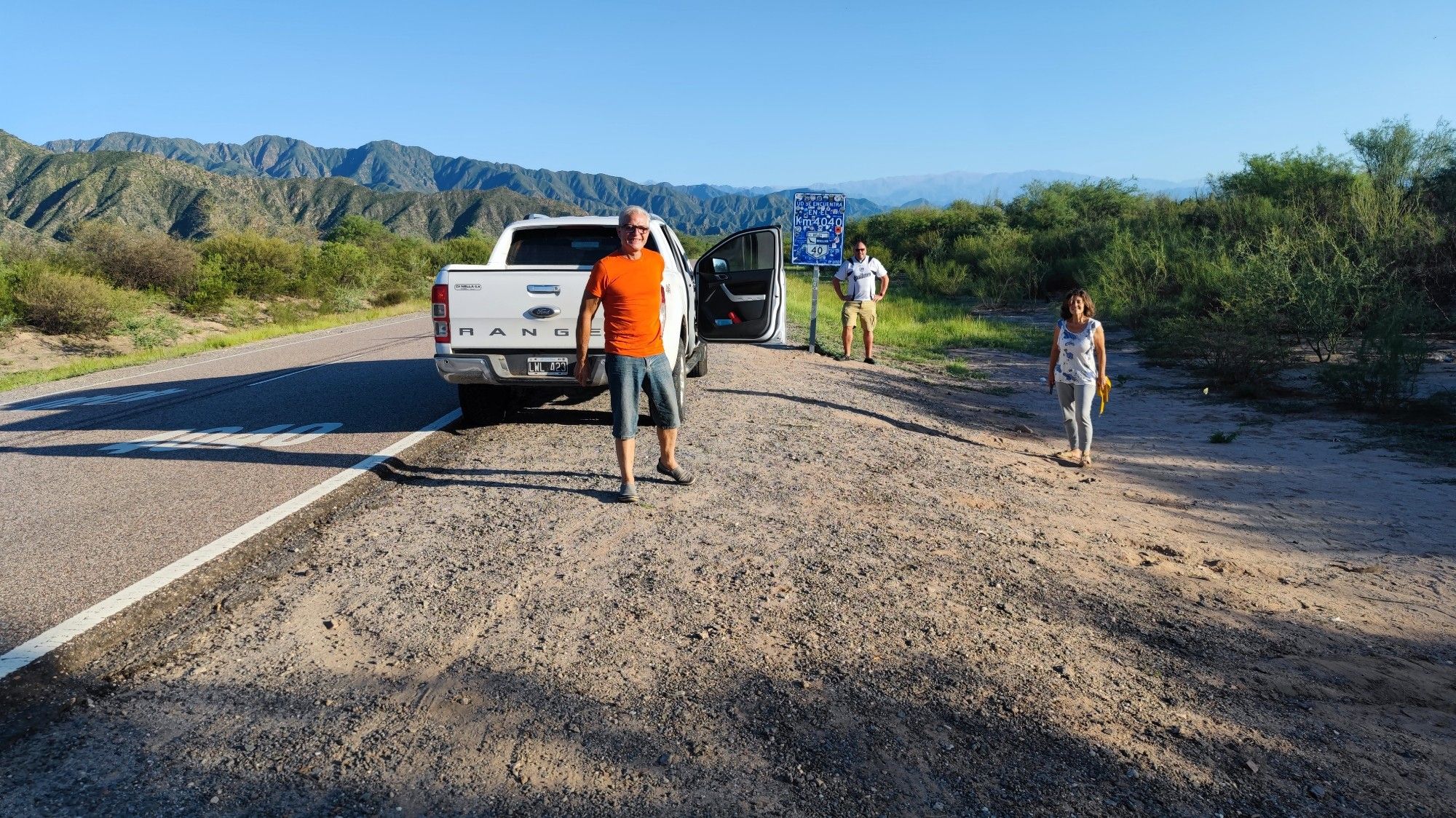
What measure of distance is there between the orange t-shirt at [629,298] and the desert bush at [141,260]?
2537cm

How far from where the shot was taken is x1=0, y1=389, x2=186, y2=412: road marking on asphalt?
9797mm

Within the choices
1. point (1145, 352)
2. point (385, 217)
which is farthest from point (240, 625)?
point (385, 217)

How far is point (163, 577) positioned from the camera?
4203 mm

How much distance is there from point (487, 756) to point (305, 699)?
2.81 feet

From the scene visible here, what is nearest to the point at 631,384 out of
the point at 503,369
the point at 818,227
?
the point at 503,369

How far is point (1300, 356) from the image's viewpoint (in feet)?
46.7

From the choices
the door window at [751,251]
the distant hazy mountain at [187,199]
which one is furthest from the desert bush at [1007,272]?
the distant hazy mountain at [187,199]

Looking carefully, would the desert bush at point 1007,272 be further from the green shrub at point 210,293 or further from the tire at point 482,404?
the tire at point 482,404

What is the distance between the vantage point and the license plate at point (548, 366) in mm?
7133

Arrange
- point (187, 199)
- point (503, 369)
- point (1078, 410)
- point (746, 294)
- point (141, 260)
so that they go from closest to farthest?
point (503, 369)
point (1078, 410)
point (746, 294)
point (141, 260)
point (187, 199)

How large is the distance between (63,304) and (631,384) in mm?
19920

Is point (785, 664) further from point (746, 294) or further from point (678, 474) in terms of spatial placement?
point (746, 294)

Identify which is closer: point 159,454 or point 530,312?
point 159,454

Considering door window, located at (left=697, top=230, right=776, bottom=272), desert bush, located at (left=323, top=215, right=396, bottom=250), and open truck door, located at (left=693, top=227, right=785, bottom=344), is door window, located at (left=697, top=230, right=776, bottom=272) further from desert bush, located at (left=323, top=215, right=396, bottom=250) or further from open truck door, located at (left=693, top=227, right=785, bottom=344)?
desert bush, located at (left=323, top=215, right=396, bottom=250)
